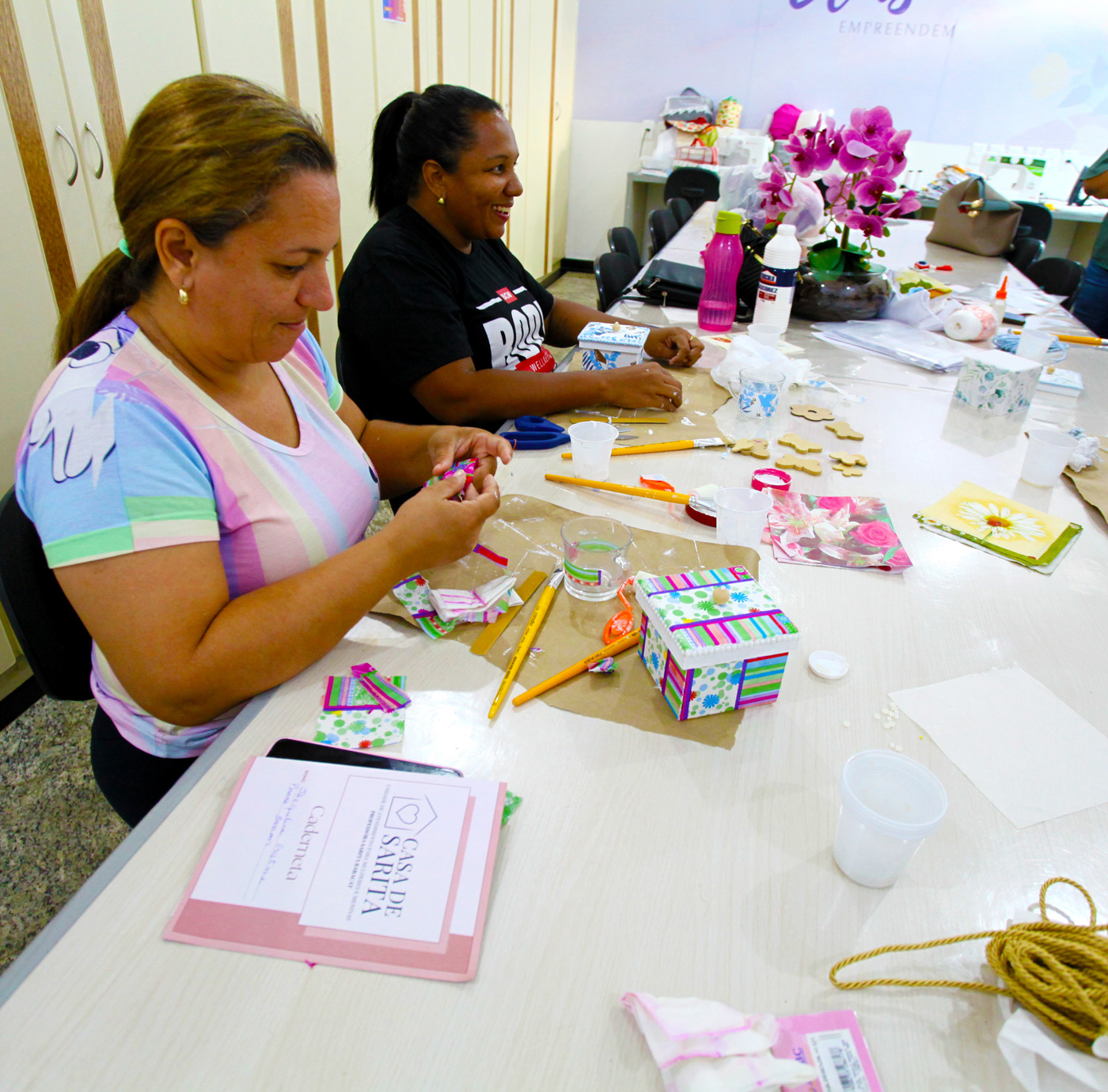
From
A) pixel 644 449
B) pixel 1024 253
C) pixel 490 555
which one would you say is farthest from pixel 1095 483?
pixel 1024 253

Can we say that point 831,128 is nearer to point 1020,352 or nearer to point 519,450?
point 1020,352

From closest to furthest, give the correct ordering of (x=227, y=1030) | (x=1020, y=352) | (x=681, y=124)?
1. (x=227, y=1030)
2. (x=1020, y=352)
3. (x=681, y=124)

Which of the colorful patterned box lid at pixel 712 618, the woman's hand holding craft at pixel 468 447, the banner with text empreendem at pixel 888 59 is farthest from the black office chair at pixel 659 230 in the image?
the colorful patterned box lid at pixel 712 618

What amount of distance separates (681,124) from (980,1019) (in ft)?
18.6

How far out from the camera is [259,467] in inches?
37.3

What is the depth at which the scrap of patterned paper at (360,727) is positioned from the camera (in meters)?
0.80

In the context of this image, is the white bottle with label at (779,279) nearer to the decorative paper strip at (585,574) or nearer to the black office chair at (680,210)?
the decorative paper strip at (585,574)

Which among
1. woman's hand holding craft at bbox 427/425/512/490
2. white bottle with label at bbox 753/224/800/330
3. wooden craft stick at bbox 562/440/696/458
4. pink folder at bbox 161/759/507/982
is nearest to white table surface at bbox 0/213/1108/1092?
pink folder at bbox 161/759/507/982

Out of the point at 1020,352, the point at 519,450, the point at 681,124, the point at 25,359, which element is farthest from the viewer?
the point at 681,124

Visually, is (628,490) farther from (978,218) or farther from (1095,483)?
(978,218)

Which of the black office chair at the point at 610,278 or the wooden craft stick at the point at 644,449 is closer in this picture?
the wooden craft stick at the point at 644,449

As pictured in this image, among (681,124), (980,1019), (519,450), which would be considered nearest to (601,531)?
(519,450)

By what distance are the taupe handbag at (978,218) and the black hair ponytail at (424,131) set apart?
8.62 ft

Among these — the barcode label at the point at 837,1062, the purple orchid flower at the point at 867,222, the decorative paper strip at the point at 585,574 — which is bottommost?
the barcode label at the point at 837,1062
